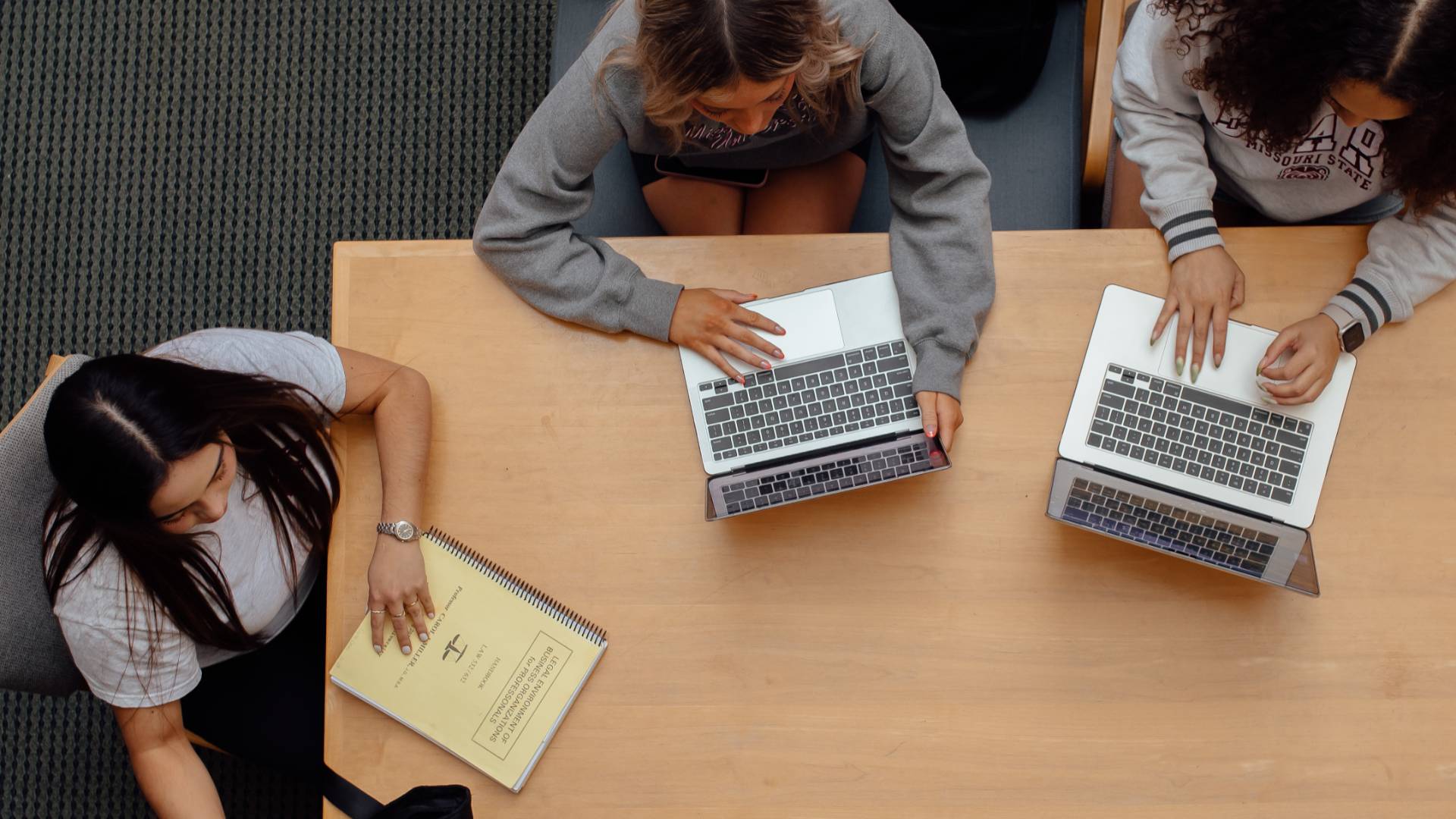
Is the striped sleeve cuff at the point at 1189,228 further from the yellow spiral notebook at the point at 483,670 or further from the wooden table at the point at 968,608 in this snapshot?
the yellow spiral notebook at the point at 483,670

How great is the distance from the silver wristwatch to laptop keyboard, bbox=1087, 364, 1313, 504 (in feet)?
2.32

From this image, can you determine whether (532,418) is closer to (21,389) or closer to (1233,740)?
(1233,740)

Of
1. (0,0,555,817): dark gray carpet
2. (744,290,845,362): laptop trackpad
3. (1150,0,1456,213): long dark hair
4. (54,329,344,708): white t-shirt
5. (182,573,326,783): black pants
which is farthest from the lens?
(0,0,555,817): dark gray carpet

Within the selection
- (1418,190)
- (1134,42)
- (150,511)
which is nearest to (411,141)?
(150,511)

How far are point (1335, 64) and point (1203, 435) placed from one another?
0.37m

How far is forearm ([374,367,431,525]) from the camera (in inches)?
39.6

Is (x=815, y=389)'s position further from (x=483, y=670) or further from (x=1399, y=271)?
(x=1399, y=271)

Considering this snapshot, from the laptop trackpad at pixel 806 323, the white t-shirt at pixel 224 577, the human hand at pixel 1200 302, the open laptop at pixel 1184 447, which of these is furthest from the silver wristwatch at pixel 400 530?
the human hand at pixel 1200 302

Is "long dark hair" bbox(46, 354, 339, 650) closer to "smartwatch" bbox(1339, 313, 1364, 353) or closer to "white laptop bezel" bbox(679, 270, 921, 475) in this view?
"white laptop bezel" bbox(679, 270, 921, 475)

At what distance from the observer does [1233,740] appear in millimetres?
976

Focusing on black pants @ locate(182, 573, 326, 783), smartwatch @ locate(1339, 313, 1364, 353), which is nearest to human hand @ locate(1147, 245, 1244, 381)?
smartwatch @ locate(1339, 313, 1364, 353)

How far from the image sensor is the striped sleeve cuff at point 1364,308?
3.25ft

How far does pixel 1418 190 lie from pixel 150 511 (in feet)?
4.16

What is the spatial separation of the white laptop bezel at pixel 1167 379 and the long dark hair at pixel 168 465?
0.80 meters
